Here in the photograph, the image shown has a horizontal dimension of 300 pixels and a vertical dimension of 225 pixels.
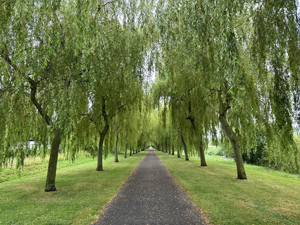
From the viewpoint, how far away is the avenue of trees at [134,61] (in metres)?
3.52

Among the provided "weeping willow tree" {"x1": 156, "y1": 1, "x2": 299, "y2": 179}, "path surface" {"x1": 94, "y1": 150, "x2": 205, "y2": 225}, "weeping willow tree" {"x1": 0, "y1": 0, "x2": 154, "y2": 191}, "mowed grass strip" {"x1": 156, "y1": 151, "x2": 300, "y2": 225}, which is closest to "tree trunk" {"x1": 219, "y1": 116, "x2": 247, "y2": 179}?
"mowed grass strip" {"x1": 156, "y1": 151, "x2": 300, "y2": 225}

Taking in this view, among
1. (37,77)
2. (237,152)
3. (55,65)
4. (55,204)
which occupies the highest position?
(55,65)

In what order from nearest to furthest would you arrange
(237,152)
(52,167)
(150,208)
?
(150,208), (52,167), (237,152)

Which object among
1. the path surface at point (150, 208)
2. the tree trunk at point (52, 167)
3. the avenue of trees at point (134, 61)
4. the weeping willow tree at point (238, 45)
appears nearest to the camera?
the weeping willow tree at point (238, 45)

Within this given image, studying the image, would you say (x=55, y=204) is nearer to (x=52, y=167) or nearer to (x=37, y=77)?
(x=52, y=167)

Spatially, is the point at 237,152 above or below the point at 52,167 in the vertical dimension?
→ above

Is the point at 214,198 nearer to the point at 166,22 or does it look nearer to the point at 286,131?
the point at 286,131

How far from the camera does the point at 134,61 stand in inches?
264

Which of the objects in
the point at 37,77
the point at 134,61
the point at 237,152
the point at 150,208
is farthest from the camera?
the point at 237,152

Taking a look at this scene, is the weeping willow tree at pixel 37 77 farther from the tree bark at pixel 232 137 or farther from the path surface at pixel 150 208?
the tree bark at pixel 232 137

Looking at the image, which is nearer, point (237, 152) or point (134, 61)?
point (134, 61)

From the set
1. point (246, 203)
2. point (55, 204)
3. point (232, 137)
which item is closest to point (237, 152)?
point (232, 137)

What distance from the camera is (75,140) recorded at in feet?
24.9

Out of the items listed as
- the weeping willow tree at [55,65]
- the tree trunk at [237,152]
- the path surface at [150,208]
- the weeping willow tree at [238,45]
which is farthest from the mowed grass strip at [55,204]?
the tree trunk at [237,152]
